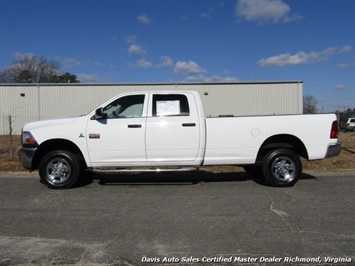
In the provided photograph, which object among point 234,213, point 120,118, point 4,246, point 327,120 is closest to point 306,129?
point 327,120

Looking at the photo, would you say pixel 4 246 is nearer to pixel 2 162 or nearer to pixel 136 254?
pixel 136 254

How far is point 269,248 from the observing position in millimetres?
4129

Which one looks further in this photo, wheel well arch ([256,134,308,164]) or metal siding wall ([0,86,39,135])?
metal siding wall ([0,86,39,135])

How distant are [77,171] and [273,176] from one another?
13.8 feet

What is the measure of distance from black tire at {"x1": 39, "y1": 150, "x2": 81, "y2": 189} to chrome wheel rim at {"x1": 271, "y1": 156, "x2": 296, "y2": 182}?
4.24m

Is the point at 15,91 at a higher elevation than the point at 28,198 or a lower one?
higher

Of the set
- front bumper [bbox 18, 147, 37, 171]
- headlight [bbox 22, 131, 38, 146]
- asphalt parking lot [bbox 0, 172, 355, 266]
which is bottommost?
asphalt parking lot [bbox 0, 172, 355, 266]

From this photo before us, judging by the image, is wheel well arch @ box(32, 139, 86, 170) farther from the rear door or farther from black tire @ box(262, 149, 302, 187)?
black tire @ box(262, 149, 302, 187)

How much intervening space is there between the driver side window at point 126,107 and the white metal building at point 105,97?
23609mm

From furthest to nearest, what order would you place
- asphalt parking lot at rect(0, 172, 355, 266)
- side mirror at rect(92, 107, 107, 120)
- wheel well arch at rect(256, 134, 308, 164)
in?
wheel well arch at rect(256, 134, 308, 164)
side mirror at rect(92, 107, 107, 120)
asphalt parking lot at rect(0, 172, 355, 266)

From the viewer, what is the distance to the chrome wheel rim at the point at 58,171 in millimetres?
7410

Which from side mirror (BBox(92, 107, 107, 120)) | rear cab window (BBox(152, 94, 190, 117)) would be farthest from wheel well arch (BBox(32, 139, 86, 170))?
rear cab window (BBox(152, 94, 190, 117))

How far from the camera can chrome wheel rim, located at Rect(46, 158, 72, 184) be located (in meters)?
7.41

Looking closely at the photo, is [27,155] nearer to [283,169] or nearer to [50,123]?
[50,123]
